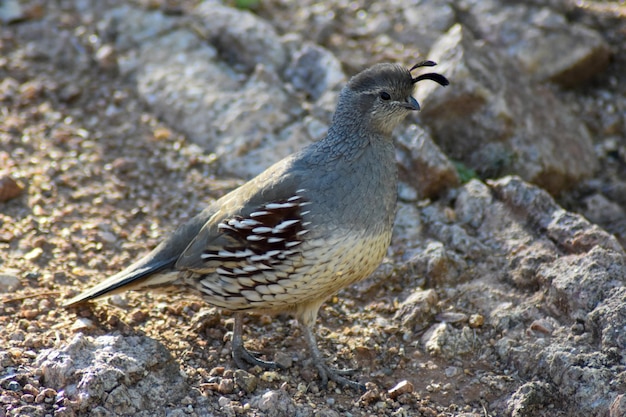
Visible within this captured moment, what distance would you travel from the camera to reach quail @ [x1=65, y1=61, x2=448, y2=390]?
461 cm

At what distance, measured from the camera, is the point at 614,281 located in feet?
16.1

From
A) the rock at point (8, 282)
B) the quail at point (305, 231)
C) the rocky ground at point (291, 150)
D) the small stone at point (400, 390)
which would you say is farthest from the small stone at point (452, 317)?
the rock at point (8, 282)

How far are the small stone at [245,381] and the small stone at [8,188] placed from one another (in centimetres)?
264

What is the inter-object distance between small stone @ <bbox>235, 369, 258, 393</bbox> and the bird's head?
70.2 inches

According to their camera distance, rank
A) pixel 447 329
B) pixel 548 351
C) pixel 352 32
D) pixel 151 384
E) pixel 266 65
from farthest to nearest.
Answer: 1. pixel 352 32
2. pixel 266 65
3. pixel 447 329
4. pixel 548 351
5. pixel 151 384

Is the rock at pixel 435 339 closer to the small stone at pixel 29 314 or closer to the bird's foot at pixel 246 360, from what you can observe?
the bird's foot at pixel 246 360

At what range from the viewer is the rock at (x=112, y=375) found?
420 cm

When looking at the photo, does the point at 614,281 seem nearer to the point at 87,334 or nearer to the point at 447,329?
the point at 447,329

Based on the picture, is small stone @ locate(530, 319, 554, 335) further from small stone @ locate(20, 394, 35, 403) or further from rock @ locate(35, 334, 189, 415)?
small stone @ locate(20, 394, 35, 403)

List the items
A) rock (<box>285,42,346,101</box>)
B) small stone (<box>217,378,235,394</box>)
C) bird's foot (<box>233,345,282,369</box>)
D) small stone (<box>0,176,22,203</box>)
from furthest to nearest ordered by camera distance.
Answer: rock (<box>285,42,346,101</box>)
small stone (<box>0,176,22,203</box>)
bird's foot (<box>233,345,282,369</box>)
small stone (<box>217,378,235,394</box>)

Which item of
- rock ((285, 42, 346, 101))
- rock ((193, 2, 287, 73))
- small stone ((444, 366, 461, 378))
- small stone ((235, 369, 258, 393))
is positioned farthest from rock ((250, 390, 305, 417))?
rock ((193, 2, 287, 73))

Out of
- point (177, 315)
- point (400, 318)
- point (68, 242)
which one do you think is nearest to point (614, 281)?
point (400, 318)

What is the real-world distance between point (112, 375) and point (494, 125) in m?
3.98

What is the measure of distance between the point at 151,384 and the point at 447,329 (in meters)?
2.01
